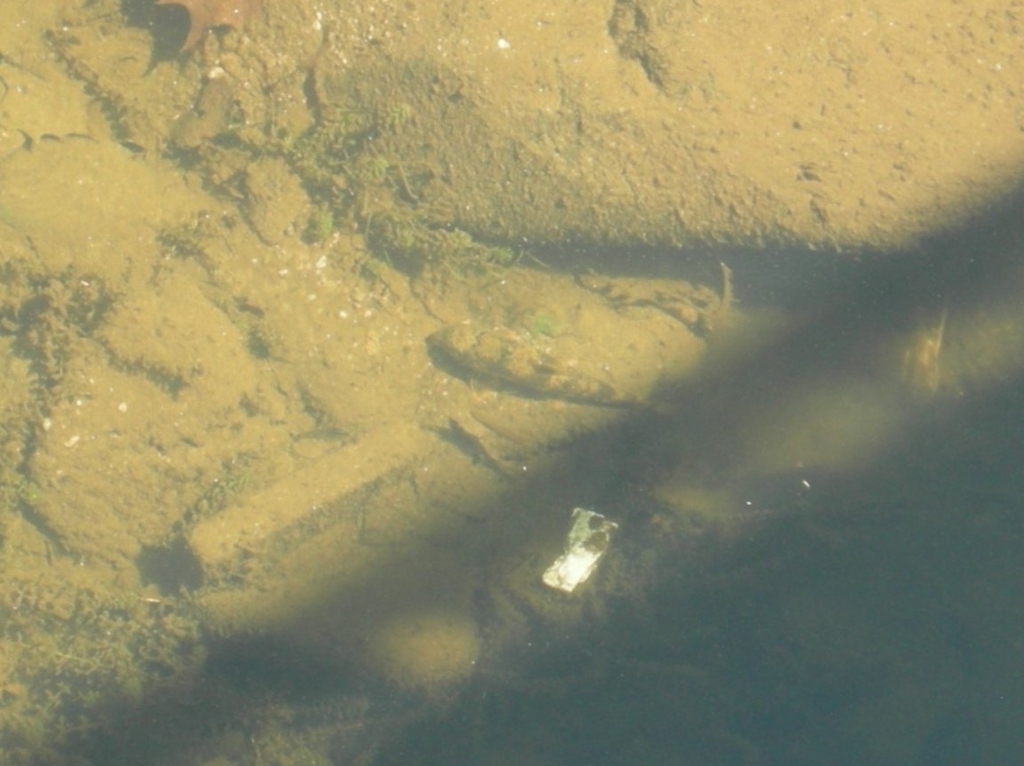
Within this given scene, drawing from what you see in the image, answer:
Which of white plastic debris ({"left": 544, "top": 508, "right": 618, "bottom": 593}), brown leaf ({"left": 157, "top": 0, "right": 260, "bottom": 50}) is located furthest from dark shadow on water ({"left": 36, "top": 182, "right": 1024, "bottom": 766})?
brown leaf ({"left": 157, "top": 0, "right": 260, "bottom": 50})

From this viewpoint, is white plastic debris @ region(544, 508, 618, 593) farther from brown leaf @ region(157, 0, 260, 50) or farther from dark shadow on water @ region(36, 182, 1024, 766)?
brown leaf @ region(157, 0, 260, 50)

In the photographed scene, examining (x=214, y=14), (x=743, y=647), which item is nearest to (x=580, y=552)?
(x=743, y=647)

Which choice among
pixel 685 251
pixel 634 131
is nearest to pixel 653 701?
pixel 685 251

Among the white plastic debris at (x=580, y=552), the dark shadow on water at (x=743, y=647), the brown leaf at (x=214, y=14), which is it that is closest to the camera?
the brown leaf at (x=214, y=14)

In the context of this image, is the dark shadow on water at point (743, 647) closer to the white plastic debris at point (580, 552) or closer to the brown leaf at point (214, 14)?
the white plastic debris at point (580, 552)

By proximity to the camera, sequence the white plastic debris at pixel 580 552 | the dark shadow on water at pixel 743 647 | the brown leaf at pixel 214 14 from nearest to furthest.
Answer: the brown leaf at pixel 214 14, the dark shadow on water at pixel 743 647, the white plastic debris at pixel 580 552

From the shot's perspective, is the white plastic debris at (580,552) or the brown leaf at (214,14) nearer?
the brown leaf at (214,14)

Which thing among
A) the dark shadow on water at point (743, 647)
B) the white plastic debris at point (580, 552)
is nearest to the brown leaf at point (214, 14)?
the dark shadow on water at point (743, 647)
